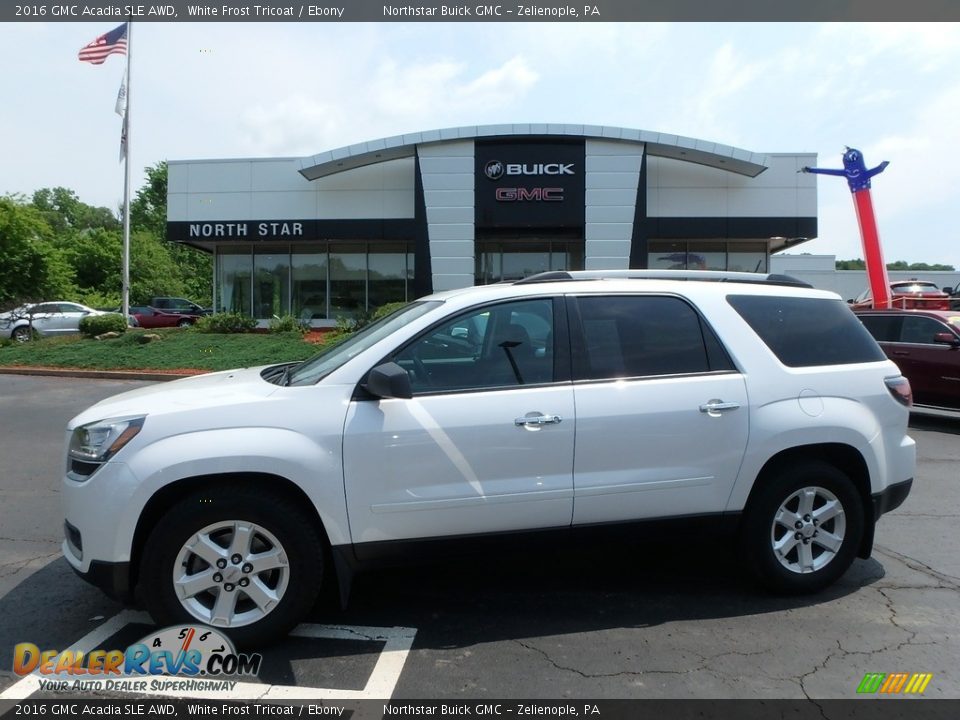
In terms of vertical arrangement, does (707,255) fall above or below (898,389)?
above

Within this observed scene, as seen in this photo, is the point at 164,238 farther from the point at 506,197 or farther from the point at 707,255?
the point at 707,255

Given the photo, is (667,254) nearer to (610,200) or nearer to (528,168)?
(610,200)

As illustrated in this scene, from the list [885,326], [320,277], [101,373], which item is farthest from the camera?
[320,277]

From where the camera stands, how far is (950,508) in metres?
5.98

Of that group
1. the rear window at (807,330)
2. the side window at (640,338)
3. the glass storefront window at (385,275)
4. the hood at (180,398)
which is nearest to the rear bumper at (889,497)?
the rear window at (807,330)

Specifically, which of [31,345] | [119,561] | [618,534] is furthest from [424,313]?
[31,345]

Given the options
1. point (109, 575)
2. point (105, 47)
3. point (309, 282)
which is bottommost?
point (109, 575)

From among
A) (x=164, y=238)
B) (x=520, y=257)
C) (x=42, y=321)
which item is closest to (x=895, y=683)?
(x=520, y=257)

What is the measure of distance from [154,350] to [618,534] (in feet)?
51.8

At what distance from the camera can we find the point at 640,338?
397cm

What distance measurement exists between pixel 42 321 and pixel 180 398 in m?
22.5

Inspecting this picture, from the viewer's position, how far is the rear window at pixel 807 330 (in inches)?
163

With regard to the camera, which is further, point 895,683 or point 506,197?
point 506,197

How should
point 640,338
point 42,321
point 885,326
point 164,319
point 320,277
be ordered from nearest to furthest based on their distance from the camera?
1. point 640,338
2. point 885,326
3. point 42,321
4. point 320,277
5. point 164,319
